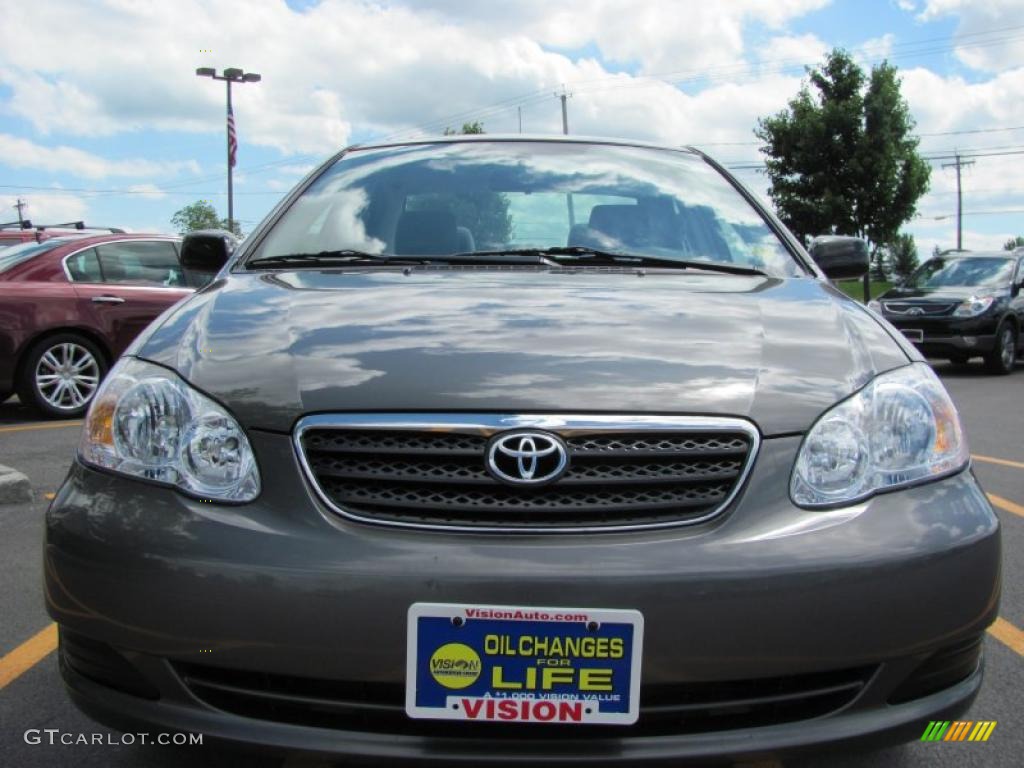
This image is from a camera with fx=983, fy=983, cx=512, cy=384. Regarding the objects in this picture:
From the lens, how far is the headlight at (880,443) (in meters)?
1.82

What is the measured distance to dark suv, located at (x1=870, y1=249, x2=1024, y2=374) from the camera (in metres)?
12.3

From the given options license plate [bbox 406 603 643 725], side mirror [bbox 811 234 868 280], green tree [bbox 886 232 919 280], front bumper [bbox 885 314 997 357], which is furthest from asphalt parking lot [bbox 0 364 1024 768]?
green tree [bbox 886 232 919 280]

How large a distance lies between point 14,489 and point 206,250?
2241 mm

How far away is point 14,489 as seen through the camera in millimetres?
4801

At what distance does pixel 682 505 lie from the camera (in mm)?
1771

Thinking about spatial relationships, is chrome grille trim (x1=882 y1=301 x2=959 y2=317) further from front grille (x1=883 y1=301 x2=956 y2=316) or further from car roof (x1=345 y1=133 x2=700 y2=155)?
car roof (x1=345 y1=133 x2=700 y2=155)

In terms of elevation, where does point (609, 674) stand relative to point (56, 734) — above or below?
above

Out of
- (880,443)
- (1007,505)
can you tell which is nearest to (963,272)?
(1007,505)

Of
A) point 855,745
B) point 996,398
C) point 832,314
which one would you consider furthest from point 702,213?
point 996,398

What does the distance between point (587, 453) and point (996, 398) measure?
9.59 meters

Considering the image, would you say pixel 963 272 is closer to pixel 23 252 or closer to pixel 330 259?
pixel 23 252

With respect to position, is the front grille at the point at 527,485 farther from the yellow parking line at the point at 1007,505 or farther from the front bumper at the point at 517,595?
the yellow parking line at the point at 1007,505

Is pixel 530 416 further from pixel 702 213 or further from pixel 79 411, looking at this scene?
pixel 79 411

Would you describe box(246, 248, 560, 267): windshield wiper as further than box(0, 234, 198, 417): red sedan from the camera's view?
No
